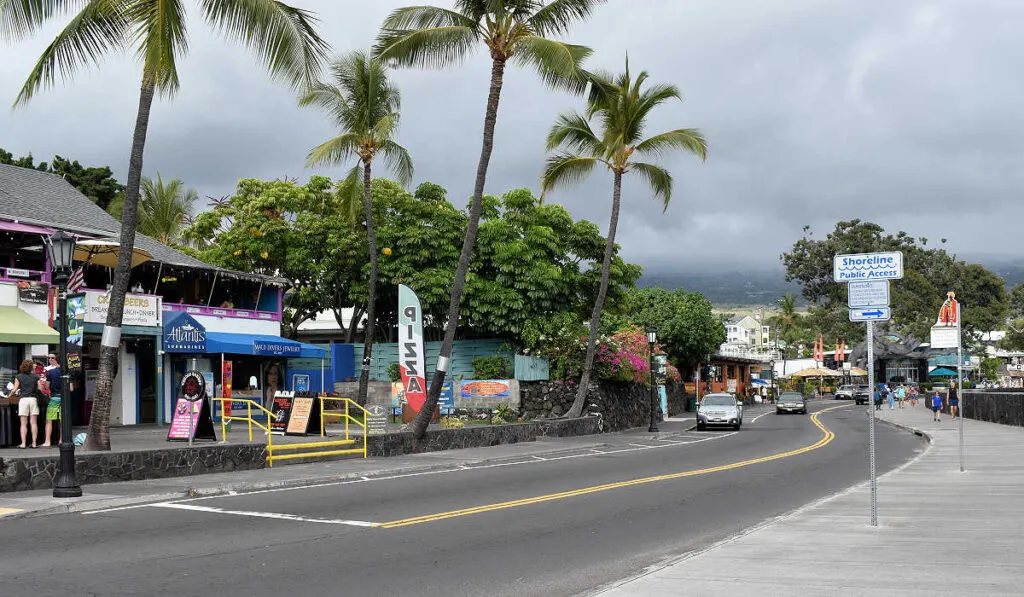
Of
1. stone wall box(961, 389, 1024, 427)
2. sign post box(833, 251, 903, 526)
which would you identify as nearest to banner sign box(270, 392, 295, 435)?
sign post box(833, 251, 903, 526)

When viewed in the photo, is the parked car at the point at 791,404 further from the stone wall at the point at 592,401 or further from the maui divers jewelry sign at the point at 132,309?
the maui divers jewelry sign at the point at 132,309

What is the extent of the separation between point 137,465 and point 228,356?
57.9 ft

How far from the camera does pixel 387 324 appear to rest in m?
42.4

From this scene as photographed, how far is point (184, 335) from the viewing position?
3025 centimetres

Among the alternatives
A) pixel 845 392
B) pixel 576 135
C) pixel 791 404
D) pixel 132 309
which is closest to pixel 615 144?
pixel 576 135

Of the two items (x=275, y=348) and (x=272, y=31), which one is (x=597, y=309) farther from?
(x=272, y=31)

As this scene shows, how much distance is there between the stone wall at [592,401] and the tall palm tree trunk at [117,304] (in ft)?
66.6

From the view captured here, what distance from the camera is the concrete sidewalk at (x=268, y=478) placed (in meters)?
13.3

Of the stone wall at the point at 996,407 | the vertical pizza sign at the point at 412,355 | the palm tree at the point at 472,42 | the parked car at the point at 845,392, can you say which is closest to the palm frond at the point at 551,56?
the palm tree at the point at 472,42

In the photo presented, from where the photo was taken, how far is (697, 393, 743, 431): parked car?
3891 centimetres

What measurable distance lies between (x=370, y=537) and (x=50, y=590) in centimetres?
369

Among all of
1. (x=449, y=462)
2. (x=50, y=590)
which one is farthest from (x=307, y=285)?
(x=50, y=590)

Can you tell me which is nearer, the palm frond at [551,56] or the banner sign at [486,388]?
the palm frond at [551,56]

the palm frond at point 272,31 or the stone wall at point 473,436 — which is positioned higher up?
the palm frond at point 272,31
